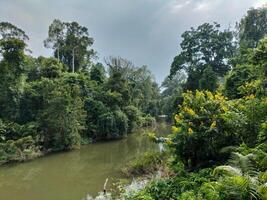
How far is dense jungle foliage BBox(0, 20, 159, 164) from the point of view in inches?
803

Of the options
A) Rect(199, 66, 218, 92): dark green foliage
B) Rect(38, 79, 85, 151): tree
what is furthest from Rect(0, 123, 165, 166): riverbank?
Rect(199, 66, 218, 92): dark green foliage

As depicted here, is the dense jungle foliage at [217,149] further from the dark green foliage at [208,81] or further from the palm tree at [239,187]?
the dark green foliage at [208,81]

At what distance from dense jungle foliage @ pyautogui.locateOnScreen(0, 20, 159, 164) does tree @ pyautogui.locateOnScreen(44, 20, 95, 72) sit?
124 cm

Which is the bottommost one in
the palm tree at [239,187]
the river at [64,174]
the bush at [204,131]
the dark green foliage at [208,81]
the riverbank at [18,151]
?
the river at [64,174]

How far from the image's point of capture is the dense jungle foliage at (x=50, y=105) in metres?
20.4

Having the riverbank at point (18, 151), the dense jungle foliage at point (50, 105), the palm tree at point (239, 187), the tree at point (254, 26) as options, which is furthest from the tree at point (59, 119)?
the palm tree at point (239, 187)

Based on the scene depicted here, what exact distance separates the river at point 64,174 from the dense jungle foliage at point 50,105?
135cm

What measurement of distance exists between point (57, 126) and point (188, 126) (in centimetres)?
1481

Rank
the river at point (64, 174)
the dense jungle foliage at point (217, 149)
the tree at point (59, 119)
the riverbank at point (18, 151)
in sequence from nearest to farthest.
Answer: the dense jungle foliage at point (217, 149), the river at point (64, 174), the riverbank at point (18, 151), the tree at point (59, 119)

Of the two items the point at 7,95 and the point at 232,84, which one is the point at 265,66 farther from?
the point at 7,95

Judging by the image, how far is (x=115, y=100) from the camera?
1113 inches

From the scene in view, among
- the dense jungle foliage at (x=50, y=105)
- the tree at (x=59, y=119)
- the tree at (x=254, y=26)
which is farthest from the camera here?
the tree at (x=254, y=26)

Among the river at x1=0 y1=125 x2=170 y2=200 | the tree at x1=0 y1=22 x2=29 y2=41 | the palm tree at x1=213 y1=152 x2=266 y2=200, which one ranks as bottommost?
the river at x1=0 y1=125 x2=170 y2=200

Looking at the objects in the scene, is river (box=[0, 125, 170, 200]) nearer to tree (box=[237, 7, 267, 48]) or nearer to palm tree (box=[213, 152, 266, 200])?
palm tree (box=[213, 152, 266, 200])
